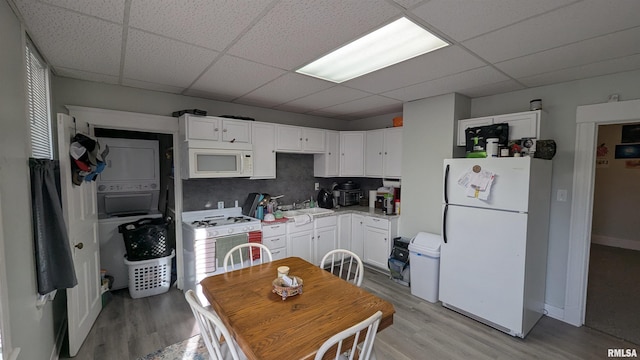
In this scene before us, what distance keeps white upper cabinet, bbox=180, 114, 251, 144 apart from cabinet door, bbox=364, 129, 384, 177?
74.8 inches

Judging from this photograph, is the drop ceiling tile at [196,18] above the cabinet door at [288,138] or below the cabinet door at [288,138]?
above

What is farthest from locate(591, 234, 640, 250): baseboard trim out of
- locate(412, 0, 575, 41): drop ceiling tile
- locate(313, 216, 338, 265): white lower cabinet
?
locate(412, 0, 575, 41): drop ceiling tile

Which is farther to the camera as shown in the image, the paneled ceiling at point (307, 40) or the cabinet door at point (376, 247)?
the cabinet door at point (376, 247)

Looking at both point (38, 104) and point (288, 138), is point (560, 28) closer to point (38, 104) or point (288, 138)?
point (288, 138)

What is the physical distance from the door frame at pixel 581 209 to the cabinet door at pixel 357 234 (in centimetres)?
232

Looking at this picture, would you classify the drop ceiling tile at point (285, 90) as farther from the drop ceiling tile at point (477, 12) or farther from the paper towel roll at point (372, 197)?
the paper towel roll at point (372, 197)

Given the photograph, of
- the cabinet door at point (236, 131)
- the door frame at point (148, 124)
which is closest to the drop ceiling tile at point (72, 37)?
the door frame at point (148, 124)

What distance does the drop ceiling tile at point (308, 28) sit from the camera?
1483 millimetres

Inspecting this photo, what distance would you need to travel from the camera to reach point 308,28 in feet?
5.62

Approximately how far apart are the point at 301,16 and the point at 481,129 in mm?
2284

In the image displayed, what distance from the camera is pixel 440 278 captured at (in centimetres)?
303

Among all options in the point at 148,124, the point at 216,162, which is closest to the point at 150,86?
the point at 148,124

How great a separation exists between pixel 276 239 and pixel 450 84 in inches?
106

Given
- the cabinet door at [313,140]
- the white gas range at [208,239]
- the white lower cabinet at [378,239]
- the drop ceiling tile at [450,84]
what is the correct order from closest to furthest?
the drop ceiling tile at [450,84]
the white gas range at [208,239]
the white lower cabinet at [378,239]
the cabinet door at [313,140]
